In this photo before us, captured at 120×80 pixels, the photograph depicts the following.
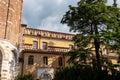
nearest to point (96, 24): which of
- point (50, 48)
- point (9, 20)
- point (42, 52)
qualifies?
point (9, 20)

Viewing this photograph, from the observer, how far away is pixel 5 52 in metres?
24.1

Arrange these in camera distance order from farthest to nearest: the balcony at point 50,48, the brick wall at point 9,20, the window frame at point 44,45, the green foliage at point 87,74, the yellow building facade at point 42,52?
the window frame at point 44,45 < the balcony at point 50,48 < the yellow building facade at point 42,52 < the brick wall at point 9,20 < the green foliage at point 87,74

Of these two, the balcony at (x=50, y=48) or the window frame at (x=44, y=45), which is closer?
the balcony at (x=50, y=48)

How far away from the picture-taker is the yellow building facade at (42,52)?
3191 centimetres

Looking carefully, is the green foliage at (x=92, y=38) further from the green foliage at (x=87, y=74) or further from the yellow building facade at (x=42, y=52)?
the yellow building facade at (x=42, y=52)

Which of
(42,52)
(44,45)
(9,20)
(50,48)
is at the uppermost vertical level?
(9,20)

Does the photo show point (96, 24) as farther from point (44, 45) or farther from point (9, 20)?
point (44, 45)

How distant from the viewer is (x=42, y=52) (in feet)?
109

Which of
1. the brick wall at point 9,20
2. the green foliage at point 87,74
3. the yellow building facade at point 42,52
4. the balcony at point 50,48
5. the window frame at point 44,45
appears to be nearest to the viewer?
the green foliage at point 87,74

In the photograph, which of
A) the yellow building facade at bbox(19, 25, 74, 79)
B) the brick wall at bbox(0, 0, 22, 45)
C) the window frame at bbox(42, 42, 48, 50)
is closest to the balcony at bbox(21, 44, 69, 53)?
the yellow building facade at bbox(19, 25, 74, 79)

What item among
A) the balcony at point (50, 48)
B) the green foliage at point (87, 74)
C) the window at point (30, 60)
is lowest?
the green foliage at point (87, 74)

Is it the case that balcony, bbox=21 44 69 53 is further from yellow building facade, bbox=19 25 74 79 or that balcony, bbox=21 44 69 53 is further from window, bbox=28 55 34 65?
window, bbox=28 55 34 65

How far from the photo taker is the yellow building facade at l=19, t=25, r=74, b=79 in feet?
105

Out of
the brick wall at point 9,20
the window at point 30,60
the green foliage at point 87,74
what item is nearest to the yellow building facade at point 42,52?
the window at point 30,60
